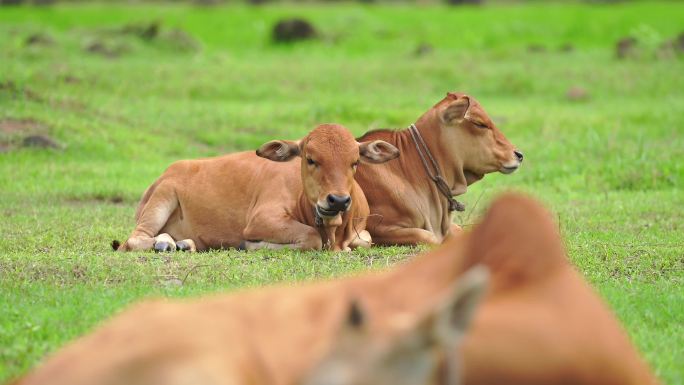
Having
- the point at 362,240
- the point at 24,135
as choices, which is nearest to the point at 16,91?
the point at 24,135

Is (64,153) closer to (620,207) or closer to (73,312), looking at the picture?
(620,207)

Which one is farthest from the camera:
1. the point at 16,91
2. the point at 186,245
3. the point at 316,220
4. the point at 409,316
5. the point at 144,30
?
the point at 144,30

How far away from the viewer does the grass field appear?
7.79m

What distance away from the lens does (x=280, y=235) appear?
978 centimetres

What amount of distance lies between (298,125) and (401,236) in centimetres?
735

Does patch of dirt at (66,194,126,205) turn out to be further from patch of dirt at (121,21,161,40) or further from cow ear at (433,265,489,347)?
patch of dirt at (121,21,161,40)

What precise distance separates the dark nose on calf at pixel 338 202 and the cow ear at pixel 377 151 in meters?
0.82

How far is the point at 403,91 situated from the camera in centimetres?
2212

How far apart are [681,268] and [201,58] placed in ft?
59.1

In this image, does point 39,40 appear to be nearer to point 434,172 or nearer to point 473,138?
point 434,172

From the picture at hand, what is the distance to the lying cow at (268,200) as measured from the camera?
9.62 m

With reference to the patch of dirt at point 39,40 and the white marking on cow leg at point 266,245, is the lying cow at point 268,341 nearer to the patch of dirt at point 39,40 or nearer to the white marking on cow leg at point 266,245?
the white marking on cow leg at point 266,245

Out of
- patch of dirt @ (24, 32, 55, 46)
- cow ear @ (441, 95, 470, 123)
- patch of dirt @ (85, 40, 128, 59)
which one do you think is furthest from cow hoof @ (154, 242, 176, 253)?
patch of dirt @ (85, 40, 128, 59)

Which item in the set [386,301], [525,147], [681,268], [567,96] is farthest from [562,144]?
[386,301]
